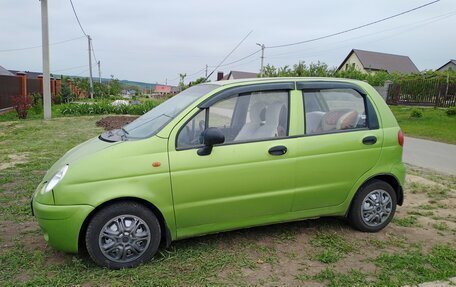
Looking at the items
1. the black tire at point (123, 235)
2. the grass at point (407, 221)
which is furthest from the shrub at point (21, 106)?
the grass at point (407, 221)

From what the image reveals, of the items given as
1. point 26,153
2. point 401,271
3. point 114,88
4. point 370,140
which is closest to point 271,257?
point 401,271

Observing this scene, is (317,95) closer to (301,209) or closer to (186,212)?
(301,209)

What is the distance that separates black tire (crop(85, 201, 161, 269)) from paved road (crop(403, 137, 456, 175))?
22.2ft

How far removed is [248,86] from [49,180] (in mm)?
2041

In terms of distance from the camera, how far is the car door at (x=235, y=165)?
3402mm

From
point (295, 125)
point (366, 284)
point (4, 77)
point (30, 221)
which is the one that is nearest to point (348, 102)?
point (295, 125)

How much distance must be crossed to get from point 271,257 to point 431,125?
15.5 metres

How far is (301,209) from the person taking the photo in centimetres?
391

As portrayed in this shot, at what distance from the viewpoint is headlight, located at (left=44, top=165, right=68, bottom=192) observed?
318cm

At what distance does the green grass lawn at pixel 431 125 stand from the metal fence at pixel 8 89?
17495 millimetres

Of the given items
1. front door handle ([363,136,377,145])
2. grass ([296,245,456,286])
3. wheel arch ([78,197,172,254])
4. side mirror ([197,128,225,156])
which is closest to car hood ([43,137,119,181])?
wheel arch ([78,197,172,254])

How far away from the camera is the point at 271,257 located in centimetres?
360

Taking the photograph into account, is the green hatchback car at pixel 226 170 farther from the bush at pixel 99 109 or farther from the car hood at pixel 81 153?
the bush at pixel 99 109

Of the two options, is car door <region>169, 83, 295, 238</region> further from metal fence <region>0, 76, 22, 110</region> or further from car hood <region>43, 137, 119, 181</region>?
metal fence <region>0, 76, 22, 110</region>
